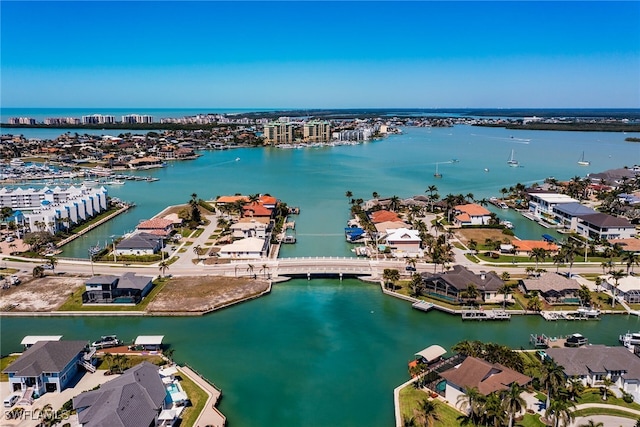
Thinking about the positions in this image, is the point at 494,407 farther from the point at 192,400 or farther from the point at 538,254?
the point at 538,254

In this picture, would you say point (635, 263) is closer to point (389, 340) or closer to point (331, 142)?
point (389, 340)

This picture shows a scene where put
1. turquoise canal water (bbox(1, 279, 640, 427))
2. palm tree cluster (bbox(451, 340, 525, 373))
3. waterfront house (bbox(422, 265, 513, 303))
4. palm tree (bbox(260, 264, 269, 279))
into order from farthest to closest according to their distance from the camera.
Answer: palm tree (bbox(260, 264, 269, 279)), waterfront house (bbox(422, 265, 513, 303)), palm tree cluster (bbox(451, 340, 525, 373)), turquoise canal water (bbox(1, 279, 640, 427))

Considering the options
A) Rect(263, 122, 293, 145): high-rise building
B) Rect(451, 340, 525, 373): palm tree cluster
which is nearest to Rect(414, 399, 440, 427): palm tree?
Rect(451, 340, 525, 373): palm tree cluster

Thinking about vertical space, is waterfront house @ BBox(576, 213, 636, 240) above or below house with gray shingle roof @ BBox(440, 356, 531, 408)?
above

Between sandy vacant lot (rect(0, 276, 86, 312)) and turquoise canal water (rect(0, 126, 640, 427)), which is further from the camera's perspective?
sandy vacant lot (rect(0, 276, 86, 312))

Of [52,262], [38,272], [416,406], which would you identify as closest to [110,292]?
[38,272]

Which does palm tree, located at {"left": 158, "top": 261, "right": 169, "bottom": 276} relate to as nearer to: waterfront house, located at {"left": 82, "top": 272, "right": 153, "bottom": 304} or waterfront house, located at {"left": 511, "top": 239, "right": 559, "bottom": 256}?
waterfront house, located at {"left": 82, "top": 272, "right": 153, "bottom": 304}
